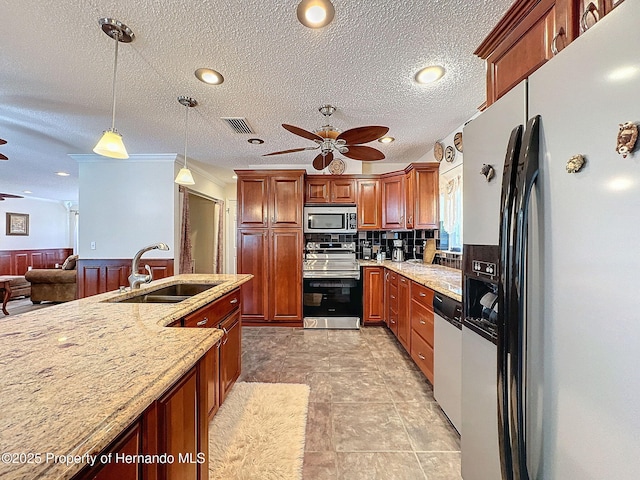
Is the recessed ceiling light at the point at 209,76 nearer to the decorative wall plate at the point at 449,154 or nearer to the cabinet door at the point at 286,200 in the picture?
the cabinet door at the point at 286,200

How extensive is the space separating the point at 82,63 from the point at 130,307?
1.82 meters

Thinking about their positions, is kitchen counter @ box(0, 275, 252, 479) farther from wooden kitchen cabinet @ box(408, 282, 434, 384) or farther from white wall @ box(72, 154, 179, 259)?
white wall @ box(72, 154, 179, 259)

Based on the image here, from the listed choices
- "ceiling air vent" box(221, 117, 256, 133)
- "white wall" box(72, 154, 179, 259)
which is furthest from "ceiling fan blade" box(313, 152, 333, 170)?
"white wall" box(72, 154, 179, 259)

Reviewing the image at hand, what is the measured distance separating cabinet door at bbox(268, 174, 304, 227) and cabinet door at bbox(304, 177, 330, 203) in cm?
21

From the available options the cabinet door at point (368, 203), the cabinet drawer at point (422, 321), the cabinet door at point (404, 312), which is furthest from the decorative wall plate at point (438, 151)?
the cabinet drawer at point (422, 321)

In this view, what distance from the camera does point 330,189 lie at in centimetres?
412

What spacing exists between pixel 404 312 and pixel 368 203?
5.88 ft

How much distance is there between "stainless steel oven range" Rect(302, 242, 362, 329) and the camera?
3846 mm

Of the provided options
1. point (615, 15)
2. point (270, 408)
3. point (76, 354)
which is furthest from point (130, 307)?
point (615, 15)

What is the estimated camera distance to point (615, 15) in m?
0.58

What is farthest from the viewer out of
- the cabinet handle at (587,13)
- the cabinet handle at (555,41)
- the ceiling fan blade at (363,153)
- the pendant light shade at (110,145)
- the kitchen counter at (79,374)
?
the ceiling fan blade at (363,153)

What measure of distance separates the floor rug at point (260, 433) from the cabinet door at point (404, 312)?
1.12 m

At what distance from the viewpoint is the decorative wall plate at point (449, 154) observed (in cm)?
316

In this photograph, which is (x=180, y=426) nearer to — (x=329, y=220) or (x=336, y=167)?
(x=329, y=220)
